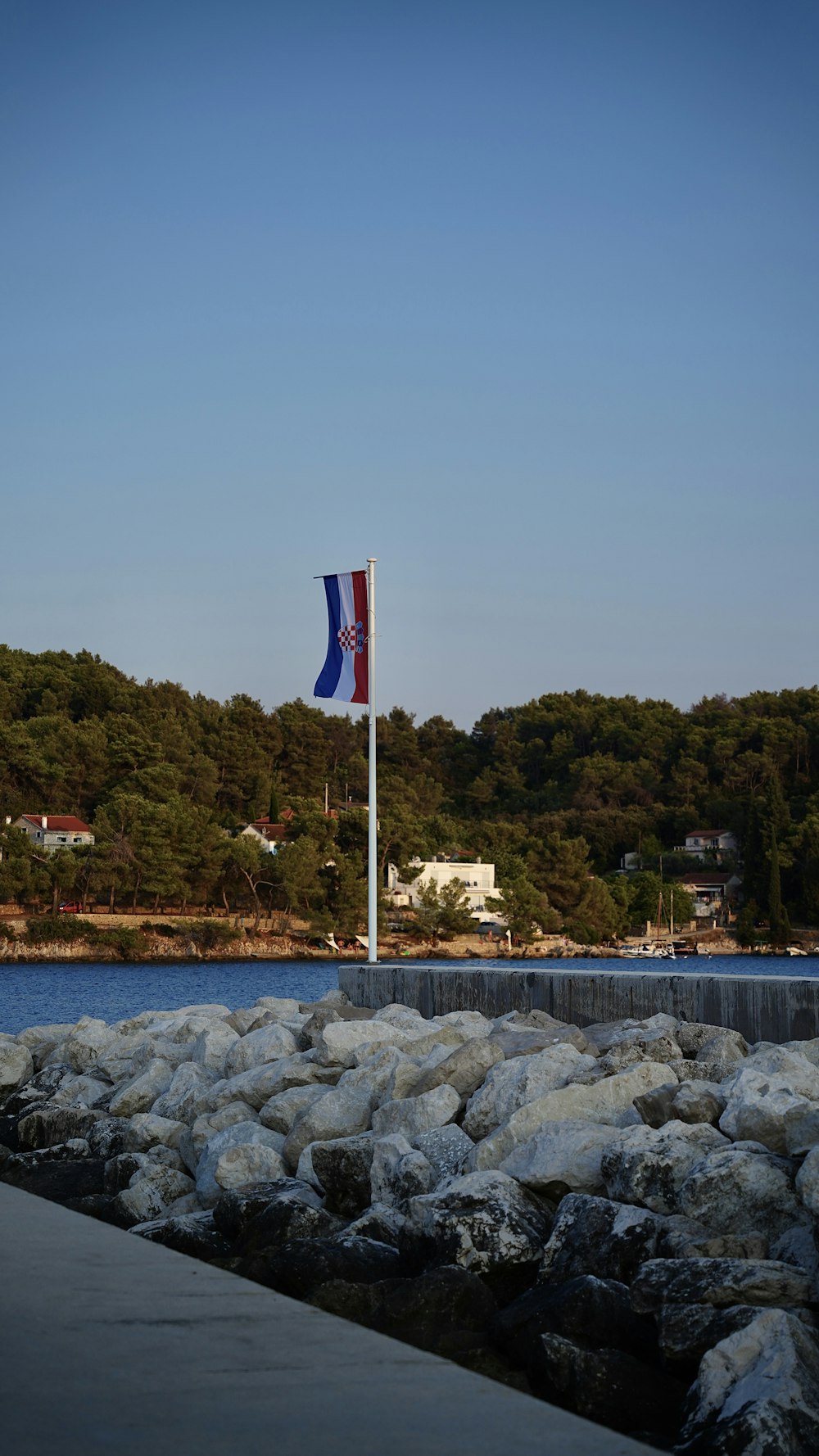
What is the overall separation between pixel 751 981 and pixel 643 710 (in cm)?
12332

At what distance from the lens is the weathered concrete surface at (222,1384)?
9.61ft

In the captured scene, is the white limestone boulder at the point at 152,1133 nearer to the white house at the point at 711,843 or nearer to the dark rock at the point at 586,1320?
the dark rock at the point at 586,1320

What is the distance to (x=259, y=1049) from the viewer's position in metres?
10.4

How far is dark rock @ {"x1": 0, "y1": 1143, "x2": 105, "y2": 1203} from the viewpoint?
848 centimetres

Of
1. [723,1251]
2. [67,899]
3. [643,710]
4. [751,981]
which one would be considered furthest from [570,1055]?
[643,710]

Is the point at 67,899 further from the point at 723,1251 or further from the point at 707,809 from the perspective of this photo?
the point at 723,1251

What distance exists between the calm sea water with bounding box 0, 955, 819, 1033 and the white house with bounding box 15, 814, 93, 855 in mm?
14286

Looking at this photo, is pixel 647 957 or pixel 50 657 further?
pixel 50 657

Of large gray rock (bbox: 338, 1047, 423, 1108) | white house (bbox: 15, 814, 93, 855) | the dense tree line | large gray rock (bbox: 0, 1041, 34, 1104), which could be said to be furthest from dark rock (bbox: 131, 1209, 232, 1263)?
white house (bbox: 15, 814, 93, 855)

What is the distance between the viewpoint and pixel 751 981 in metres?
9.62

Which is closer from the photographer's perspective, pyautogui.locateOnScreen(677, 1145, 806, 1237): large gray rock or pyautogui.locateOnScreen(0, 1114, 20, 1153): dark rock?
pyautogui.locateOnScreen(677, 1145, 806, 1237): large gray rock

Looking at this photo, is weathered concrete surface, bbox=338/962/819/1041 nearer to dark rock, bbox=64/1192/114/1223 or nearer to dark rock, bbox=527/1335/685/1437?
dark rock, bbox=64/1192/114/1223

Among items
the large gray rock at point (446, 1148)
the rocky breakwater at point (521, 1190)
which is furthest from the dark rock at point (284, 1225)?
the large gray rock at point (446, 1148)

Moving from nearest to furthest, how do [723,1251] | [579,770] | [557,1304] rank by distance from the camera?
[557,1304] < [723,1251] < [579,770]
